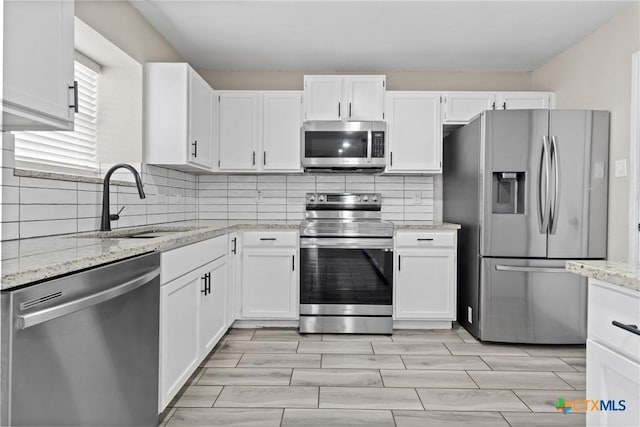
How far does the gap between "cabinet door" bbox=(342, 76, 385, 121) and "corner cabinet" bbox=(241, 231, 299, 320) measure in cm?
124

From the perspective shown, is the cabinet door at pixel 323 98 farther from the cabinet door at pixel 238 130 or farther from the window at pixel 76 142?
the window at pixel 76 142

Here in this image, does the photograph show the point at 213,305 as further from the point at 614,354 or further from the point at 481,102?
the point at 481,102

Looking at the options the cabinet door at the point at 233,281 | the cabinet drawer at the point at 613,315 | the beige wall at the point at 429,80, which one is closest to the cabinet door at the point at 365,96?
the beige wall at the point at 429,80

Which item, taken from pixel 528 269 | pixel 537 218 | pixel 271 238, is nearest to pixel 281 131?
pixel 271 238

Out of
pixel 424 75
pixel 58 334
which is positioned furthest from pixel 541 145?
pixel 58 334

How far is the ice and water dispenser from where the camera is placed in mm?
2955

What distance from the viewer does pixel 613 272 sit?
108 centimetres

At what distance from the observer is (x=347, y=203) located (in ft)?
12.6

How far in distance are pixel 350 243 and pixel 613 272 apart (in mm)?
2211

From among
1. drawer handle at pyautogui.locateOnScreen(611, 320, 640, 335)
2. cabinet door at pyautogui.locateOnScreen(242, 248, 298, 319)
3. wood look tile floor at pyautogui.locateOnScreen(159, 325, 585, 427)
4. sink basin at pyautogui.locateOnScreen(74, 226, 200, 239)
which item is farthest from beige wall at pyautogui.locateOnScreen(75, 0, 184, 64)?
drawer handle at pyautogui.locateOnScreen(611, 320, 640, 335)

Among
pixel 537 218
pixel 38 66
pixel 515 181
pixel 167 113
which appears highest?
pixel 167 113

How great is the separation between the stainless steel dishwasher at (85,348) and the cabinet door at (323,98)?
2.23m

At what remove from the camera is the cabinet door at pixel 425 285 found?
130 inches

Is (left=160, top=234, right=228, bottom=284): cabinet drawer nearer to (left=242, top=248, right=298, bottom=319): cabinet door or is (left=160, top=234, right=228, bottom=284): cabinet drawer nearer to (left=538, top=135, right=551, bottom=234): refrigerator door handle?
(left=242, top=248, right=298, bottom=319): cabinet door
